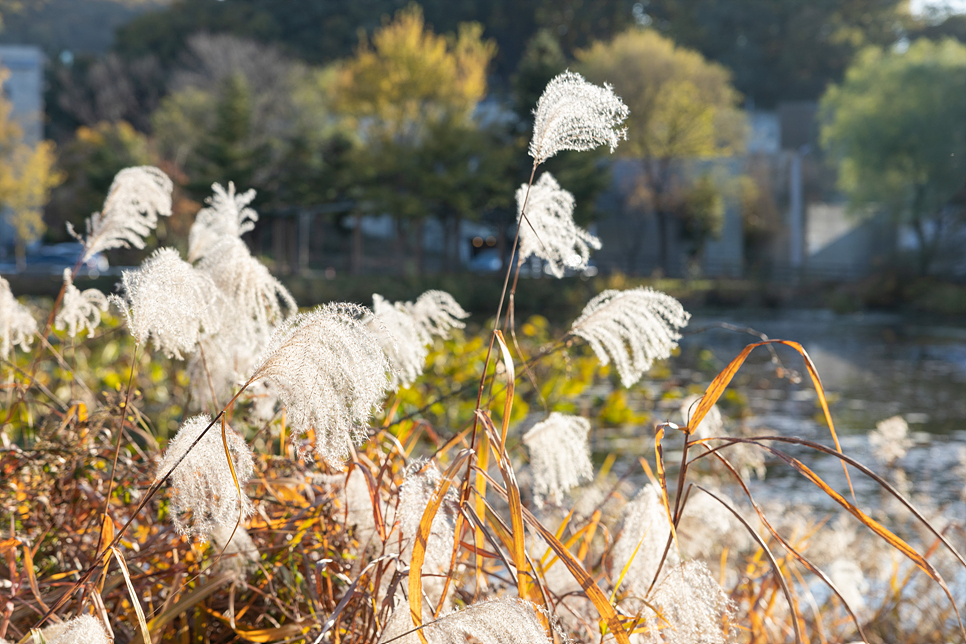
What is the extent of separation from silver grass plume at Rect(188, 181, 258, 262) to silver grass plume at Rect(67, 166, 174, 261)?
69mm

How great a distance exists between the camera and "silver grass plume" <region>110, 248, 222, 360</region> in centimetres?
80

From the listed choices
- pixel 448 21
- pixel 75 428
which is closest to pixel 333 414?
pixel 75 428

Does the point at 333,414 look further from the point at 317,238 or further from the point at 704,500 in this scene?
the point at 317,238

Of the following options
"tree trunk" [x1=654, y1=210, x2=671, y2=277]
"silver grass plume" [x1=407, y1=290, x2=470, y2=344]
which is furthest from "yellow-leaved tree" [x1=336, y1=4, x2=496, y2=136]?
"silver grass plume" [x1=407, y1=290, x2=470, y2=344]

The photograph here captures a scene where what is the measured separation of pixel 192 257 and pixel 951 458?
627 cm

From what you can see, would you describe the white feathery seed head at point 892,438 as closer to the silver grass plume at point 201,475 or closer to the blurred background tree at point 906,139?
the silver grass plume at point 201,475

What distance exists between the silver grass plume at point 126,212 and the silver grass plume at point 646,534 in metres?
0.98

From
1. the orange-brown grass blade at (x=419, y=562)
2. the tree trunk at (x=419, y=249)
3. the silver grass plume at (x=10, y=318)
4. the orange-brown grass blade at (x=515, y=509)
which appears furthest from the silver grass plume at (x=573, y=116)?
the tree trunk at (x=419, y=249)

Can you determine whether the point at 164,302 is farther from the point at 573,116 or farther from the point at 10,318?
the point at 10,318

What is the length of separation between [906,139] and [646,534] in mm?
22564

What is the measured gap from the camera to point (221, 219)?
55.4 inches

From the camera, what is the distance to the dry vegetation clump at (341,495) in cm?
77

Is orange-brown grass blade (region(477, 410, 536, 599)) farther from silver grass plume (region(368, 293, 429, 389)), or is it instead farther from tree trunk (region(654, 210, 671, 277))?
tree trunk (region(654, 210, 671, 277))

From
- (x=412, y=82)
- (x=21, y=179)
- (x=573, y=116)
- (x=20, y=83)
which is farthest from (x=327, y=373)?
(x=20, y=83)
